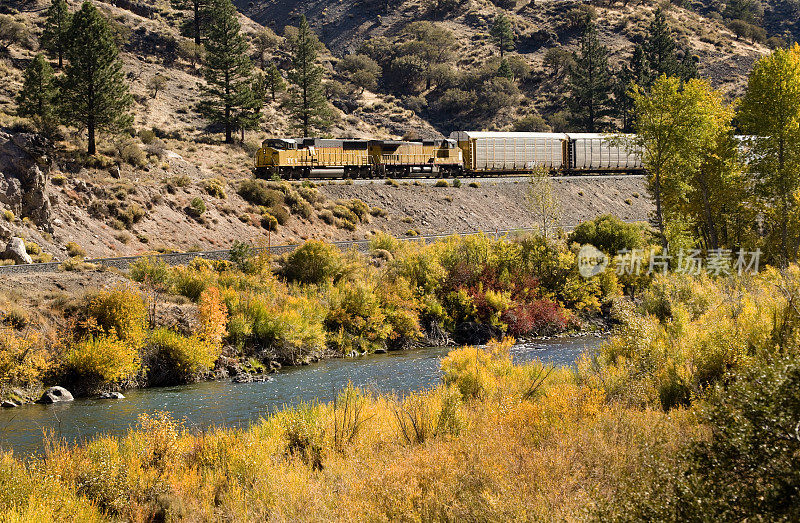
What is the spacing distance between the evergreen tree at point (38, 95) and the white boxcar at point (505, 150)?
34114 mm

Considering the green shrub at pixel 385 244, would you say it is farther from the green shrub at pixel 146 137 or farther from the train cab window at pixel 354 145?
the green shrub at pixel 146 137

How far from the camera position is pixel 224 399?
2027 cm

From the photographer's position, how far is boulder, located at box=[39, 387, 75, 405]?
66.4 feet

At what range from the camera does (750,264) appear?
33.3 m

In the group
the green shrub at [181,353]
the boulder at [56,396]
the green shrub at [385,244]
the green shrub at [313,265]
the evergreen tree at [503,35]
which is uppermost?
the evergreen tree at [503,35]

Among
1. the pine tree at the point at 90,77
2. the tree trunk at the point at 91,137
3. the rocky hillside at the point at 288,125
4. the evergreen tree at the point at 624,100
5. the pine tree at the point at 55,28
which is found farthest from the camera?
the evergreen tree at the point at 624,100

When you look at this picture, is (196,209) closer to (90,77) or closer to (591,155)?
(90,77)

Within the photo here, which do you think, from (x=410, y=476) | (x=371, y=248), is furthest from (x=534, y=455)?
(x=371, y=248)

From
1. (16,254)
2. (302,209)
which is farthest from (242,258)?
(302,209)

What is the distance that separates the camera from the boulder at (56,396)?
20250 millimetres

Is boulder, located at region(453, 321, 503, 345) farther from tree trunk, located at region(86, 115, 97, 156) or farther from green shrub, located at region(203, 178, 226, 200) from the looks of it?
tree trunk, located at region(86, 115, 97, 156)

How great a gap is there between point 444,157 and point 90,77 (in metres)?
30.5

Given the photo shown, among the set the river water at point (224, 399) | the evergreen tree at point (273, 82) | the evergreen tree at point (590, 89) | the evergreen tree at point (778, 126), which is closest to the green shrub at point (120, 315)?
the river water at point (224, 399)

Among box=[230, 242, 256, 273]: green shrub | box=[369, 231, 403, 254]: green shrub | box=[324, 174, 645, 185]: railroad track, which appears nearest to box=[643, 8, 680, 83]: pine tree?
box=[324, 174, 645, 185]: railroad track
